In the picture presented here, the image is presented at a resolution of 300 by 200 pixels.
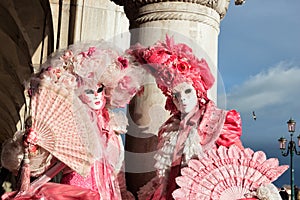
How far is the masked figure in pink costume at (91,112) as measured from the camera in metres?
3.18

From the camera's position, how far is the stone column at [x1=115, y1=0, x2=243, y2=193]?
3740 millimetres

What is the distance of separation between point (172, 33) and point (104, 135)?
79 centimetres

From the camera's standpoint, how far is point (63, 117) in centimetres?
324

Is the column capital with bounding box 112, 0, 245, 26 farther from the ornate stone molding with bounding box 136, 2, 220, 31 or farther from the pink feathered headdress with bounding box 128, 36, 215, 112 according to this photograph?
the pink feathered headdress with bounding box 128, 36, 215, 112

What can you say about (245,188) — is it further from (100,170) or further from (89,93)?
(89,93)

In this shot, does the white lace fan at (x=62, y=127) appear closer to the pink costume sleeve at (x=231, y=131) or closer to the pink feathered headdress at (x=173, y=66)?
the pink feathered headdress at (x=173, y=66)

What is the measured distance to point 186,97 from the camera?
3.49m

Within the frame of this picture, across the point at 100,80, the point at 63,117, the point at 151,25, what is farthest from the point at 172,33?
the point at 63,117

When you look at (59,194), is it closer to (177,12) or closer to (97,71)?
(97,71)

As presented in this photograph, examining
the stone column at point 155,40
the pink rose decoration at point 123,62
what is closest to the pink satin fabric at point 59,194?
the stone column at point 155,40

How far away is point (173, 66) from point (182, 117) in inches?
12.2

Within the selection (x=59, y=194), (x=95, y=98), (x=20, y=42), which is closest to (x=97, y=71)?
(x=95, y=98)

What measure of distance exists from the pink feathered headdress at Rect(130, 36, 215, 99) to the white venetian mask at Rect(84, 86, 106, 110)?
0.33 m

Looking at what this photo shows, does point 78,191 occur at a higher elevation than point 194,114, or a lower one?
lower
